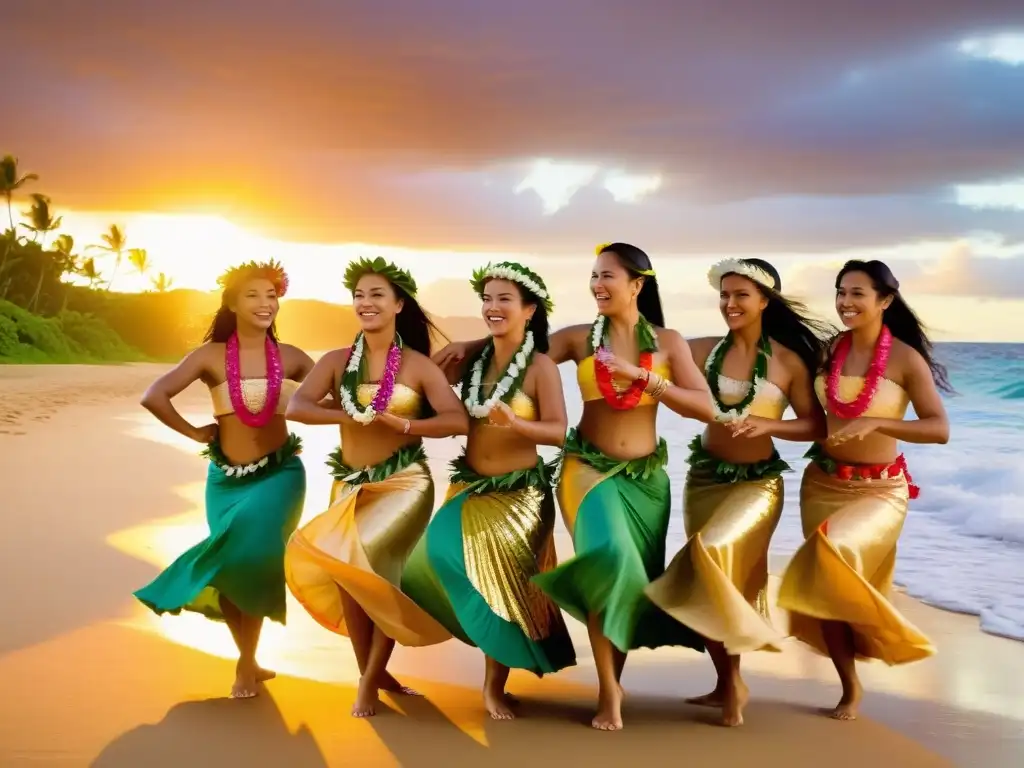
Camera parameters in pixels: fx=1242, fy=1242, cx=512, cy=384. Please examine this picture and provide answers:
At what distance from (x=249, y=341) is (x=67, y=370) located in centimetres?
2619

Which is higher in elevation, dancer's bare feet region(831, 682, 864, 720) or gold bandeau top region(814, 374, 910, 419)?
gold bandeau top region(814, 374, 910, 419)

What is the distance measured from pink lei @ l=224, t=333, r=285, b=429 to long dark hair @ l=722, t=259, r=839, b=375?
215cm

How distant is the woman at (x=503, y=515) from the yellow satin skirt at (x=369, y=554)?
0.11m

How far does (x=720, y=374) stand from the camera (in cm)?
547

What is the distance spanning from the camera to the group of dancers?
503cm

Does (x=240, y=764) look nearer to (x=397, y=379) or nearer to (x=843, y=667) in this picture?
(x=397, y=379)

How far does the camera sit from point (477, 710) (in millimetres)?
5332

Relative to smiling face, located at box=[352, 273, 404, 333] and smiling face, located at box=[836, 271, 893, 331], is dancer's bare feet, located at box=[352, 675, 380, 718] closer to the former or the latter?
smiling face, located at box=[352, 273, 404, 333]

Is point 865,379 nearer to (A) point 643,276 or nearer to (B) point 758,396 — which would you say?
(B) point 758,396

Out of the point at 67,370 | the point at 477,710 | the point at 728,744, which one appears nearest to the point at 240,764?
the point at 477,710

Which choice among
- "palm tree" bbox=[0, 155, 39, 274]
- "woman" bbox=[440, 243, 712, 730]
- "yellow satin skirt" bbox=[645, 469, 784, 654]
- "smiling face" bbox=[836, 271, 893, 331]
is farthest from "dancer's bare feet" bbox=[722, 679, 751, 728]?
"palm tree" bbox=[0, 155, 39, 274]

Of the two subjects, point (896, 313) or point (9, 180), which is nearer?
point (896, 313)

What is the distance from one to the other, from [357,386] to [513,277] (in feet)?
2.68

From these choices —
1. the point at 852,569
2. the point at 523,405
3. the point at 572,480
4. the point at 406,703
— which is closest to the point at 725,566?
the point at 852,569
